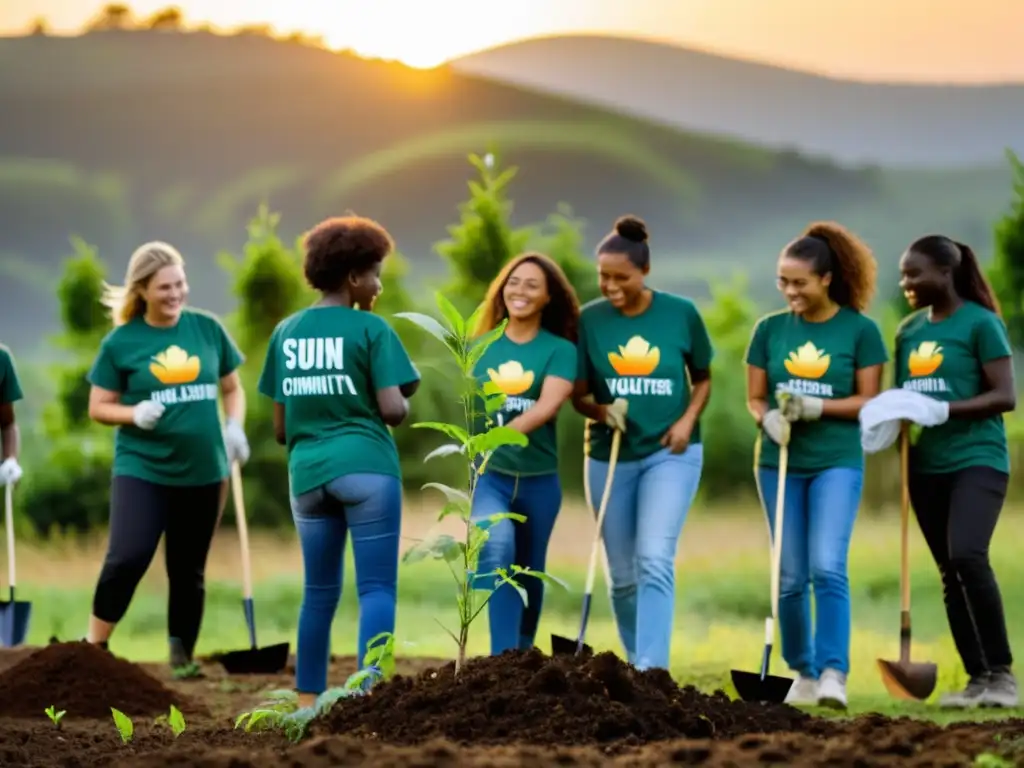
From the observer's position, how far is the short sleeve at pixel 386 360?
600 centimetres

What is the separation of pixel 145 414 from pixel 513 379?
1809 millimetres

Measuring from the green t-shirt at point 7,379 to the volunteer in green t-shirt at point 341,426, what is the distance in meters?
2.51

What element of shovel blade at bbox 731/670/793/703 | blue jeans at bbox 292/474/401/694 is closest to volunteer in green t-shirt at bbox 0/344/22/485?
blue jeans at bbox 292/474/401/694

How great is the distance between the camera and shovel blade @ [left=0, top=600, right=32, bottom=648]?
335 inches

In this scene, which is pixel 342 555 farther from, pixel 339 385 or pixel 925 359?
pixel 925 359

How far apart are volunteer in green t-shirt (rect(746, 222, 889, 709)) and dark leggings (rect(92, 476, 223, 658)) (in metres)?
2.60

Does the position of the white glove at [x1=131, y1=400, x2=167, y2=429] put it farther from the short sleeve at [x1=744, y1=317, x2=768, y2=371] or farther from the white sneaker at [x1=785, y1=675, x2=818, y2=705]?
the white sneaker at [x1=785, y1=675, x2=818, y2=705]

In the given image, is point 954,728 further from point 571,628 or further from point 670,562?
point 571,628

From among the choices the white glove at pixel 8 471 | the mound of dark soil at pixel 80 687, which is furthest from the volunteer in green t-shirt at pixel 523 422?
the white glove at pixel 8 471

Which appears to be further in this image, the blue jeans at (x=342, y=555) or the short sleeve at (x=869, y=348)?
the short sleeve at (x=869, y=348)

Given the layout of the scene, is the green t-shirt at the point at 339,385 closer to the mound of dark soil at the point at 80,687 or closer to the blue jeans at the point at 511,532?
the blue jeans at the point at 511,532

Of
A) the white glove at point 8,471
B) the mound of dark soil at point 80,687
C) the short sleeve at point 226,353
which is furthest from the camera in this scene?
the white glove at point 8,471

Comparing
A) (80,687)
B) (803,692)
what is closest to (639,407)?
(803,692)

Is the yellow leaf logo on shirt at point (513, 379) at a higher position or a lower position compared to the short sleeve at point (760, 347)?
lower
